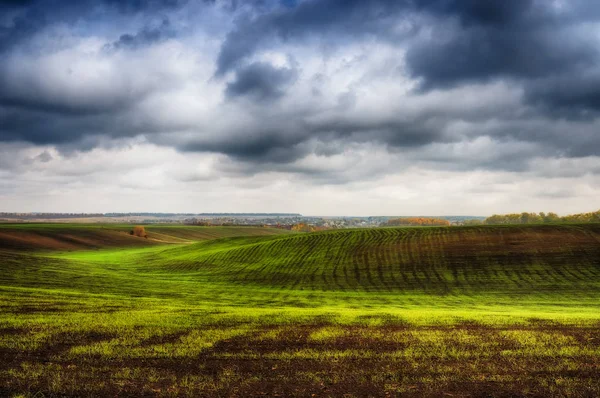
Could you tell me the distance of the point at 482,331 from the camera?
1891cm

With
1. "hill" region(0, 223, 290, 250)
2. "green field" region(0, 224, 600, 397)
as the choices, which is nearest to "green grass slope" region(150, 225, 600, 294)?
"green field" region(0, 224, 600, 397)

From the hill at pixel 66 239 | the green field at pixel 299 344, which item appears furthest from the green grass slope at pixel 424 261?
the hill at pixel 66 239

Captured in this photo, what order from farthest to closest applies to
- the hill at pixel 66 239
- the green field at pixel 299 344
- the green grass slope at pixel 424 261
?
1. the hill at pixel 66 239
2. the green grass slope at pixel 424 261
3. the green field at pixel 299 344

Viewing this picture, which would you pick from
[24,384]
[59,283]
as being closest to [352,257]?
[59,283]

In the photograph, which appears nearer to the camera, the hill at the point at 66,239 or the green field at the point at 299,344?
the green field at the point at 299,344

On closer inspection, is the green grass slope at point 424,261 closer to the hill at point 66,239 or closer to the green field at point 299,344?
the green field at point 299,344

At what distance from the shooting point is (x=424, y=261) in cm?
6106

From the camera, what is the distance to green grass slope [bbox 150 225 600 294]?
163 feet

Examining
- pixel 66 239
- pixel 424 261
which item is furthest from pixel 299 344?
pixel 66 239

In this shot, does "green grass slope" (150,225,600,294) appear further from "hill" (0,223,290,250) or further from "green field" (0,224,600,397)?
"hill" (0,223,290,250)

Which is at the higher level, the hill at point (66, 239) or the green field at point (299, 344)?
the green field at point (299, 344)

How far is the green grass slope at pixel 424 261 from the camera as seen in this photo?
49.8m

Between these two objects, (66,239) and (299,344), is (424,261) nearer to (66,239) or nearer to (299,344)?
(299,344)

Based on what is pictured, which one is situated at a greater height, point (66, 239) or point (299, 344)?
point (299, 344)
